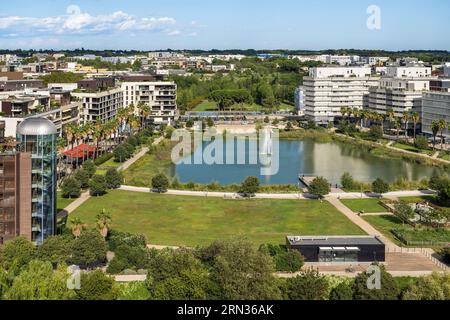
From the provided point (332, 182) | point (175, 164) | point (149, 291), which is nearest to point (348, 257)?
point (149, 291)

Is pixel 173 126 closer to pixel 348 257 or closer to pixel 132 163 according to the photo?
pixel 132 163

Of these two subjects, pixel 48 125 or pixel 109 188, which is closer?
pixel 48 125

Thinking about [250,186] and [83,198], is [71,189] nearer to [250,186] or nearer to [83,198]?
[83,198]

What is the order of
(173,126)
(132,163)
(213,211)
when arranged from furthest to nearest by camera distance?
(173,126), (132,163), (213,211)

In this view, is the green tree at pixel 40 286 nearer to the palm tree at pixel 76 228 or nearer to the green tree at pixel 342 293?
the palm tree at pixel 76 228

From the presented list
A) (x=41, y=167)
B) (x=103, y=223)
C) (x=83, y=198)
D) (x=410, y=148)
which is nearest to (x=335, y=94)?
(x=410, y=148)

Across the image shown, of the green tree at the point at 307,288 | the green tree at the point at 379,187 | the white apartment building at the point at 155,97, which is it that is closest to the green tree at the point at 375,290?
the green tree at the point at 307,288
